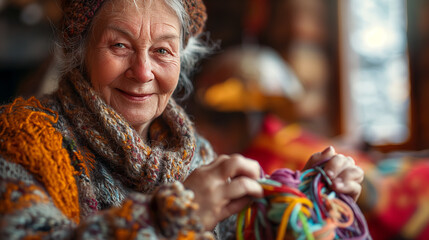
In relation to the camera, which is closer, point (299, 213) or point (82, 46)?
point (299, 213)

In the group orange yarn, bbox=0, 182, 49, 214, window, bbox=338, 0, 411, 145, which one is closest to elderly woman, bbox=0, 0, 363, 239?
orange yarn, bbox=0, 182, 49, 214

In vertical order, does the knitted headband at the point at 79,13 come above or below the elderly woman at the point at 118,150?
above

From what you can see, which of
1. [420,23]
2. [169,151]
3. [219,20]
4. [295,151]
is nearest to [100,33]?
[169,151]

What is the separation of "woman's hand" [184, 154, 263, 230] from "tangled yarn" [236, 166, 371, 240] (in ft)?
0.08

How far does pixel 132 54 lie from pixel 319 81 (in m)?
3.43

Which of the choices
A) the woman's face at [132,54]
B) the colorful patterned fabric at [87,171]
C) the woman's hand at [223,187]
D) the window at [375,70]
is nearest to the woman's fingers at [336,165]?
the woman's hand at [223,187]

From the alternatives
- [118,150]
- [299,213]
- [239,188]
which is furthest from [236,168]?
[118,150]

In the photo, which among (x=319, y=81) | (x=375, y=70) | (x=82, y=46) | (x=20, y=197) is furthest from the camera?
(x=319, y=81)

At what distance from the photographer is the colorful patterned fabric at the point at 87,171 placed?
2.51 feet

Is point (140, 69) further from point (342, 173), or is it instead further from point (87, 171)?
point (342, 173)

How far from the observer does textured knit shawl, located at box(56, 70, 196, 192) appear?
1.05 metres

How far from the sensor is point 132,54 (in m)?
1.11

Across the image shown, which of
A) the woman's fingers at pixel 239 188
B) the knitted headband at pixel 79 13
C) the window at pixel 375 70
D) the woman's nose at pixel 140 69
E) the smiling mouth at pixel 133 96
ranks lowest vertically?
the window at pixel 375 70

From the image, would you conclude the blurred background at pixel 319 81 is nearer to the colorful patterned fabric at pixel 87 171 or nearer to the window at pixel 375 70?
the window at pixel 375 70
